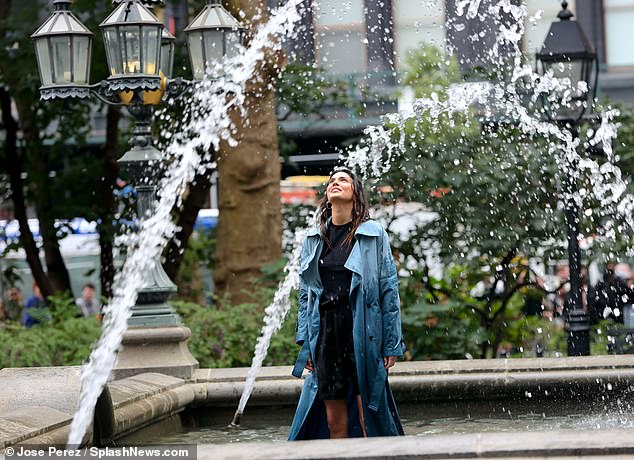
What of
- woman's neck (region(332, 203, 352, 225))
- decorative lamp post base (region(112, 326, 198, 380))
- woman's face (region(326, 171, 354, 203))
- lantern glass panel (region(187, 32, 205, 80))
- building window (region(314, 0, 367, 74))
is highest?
building window (region(314, 0, 367, 74))

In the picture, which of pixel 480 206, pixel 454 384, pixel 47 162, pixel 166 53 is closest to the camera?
pixel 454 384

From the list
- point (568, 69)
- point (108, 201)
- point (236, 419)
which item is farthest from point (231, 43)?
point (108, 201)

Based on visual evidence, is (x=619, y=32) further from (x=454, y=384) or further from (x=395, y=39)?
(x=454, y=384)

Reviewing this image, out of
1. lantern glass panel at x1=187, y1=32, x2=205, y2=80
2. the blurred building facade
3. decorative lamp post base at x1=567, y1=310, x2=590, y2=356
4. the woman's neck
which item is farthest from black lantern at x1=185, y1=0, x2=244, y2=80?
the blurred building facade

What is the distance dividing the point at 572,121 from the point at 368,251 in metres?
4.73

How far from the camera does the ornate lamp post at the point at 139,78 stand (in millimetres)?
9133

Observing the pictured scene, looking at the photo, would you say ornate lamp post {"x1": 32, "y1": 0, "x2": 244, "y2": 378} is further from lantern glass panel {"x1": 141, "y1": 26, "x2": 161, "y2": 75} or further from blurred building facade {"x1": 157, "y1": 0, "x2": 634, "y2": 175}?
blurred building facade {"x1": 157, "y1": 0, "x2": 634, "y2": 175}

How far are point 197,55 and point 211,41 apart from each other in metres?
0.17

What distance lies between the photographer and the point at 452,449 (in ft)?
16.0

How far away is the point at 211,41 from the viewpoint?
33.3 ft

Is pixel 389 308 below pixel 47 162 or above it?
below

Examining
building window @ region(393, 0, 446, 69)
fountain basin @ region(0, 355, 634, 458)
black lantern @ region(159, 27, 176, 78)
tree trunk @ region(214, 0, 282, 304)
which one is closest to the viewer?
fountain basin @ region(0, 355, 634, 458)

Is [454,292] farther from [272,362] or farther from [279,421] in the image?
[279,421]

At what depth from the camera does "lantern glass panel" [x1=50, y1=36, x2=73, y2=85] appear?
983cm
